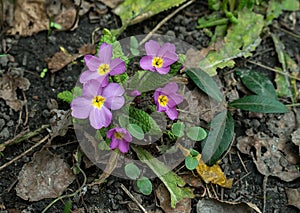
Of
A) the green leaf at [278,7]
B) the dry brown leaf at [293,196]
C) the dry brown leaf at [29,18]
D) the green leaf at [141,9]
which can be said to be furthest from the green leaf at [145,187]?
the green leaf at [278,7]

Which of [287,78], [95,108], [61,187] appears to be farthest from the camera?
[287,78]

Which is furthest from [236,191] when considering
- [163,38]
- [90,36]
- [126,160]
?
[90,36]

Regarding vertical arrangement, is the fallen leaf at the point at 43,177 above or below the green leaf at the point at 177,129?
below

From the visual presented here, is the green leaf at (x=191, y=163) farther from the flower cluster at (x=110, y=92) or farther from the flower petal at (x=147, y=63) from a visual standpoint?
the flower petal at (x=147, y=63)

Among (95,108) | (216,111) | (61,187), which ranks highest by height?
(95,108)

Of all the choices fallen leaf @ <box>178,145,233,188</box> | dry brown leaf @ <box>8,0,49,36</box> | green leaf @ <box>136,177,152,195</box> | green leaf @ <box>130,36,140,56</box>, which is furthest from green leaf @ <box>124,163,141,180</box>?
dry brown leaf @ <box>8,0,49,36</box>

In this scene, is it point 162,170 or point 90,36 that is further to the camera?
point 90,36

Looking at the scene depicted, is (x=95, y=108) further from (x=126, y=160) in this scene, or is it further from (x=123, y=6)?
(x=123, y=6)
